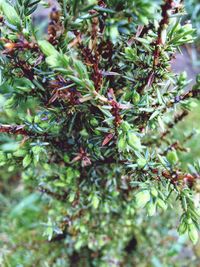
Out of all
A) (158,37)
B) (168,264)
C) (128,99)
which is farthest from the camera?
(168,264)

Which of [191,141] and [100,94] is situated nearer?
[100,94]

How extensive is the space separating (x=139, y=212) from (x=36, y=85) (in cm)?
100

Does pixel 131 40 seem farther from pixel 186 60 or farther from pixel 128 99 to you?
pixel 186 60

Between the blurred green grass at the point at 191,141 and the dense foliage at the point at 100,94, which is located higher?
the dense foliage at the point at 100,94

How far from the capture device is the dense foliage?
0.86 metres

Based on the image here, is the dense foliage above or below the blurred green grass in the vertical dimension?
→ above

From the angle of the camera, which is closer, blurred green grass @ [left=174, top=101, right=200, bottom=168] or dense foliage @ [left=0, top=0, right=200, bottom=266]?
dense foliage @ [left=0, top=0, right=200, bottom=266]

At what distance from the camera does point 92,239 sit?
5.59 feet

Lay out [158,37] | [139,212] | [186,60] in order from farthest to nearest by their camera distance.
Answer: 1. [186,60]
2. [139,212]
3. [158,37]

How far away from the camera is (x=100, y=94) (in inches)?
37.8

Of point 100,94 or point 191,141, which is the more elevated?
point 100,94

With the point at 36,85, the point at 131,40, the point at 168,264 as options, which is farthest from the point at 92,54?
the point at 168,264

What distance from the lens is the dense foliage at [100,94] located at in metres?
0.86

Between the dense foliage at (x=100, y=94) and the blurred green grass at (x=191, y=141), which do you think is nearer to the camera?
the dense foliage at (x=100, y=94)
